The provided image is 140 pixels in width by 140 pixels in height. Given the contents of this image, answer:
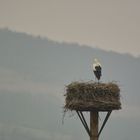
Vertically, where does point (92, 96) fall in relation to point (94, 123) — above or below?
above

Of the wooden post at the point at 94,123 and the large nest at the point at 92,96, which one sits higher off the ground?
the large nest at the point at 92,96

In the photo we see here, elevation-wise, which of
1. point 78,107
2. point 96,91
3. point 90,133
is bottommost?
point 90,133

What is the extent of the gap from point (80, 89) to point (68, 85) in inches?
28.0

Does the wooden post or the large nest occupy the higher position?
the large nest

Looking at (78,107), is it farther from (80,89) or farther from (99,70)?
(99,70)

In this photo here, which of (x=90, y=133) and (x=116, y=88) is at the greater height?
(x=116, y=88)

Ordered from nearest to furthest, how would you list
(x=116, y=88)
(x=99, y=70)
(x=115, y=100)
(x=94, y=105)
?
(x=94, y=105), (x=115, y=100), (x=116, y=88), (x=99, y=70)

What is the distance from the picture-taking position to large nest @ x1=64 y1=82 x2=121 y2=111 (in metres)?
9.79

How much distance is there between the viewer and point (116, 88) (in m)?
11.2

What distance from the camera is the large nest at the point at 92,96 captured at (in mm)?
9789

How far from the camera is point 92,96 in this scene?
10.1 metres

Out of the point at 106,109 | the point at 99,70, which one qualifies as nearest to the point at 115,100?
the point at 106,109

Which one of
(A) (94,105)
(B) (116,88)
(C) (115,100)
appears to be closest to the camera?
(A) (94,105)

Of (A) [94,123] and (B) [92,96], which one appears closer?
(A) [94,123]
